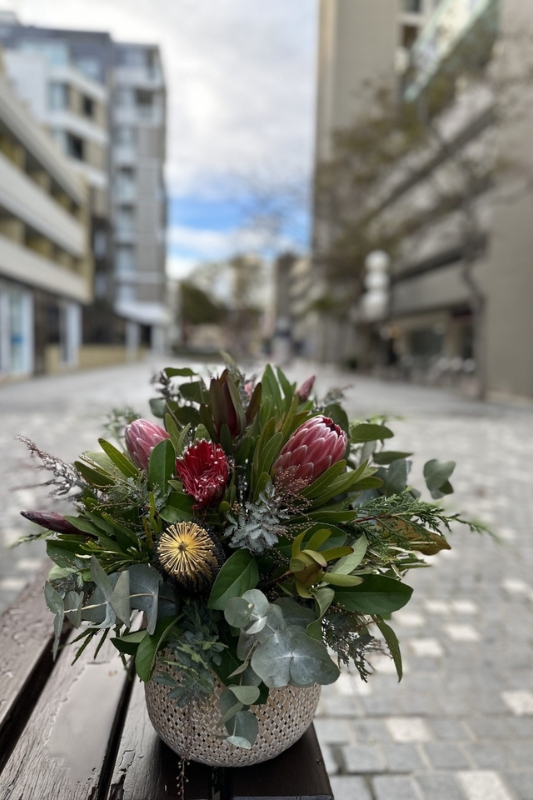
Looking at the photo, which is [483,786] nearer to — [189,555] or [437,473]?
[437,473]

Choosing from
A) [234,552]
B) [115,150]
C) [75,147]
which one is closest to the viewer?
[234,552]

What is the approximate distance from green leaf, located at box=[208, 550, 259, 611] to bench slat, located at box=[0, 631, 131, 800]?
14.8 inches

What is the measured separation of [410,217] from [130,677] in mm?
29468

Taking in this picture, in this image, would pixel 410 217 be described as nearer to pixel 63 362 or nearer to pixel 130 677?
pixel 63 362

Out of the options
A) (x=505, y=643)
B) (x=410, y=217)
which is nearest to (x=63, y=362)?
(x=410, y=217)

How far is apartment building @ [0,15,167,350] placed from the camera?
124ft

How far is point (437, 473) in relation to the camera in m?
1.16

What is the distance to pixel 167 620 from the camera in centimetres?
90

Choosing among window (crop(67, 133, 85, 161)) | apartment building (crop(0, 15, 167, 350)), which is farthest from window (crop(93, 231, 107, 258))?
window (crop(67, 133, 85, 161))

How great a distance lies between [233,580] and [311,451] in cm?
22

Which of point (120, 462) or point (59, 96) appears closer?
point (120, 462)

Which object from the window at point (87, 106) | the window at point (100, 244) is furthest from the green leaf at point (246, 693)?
the window at point (100, 244)

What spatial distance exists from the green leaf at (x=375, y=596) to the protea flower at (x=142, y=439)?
37cm

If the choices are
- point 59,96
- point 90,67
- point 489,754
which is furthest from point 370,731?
point 90,67
